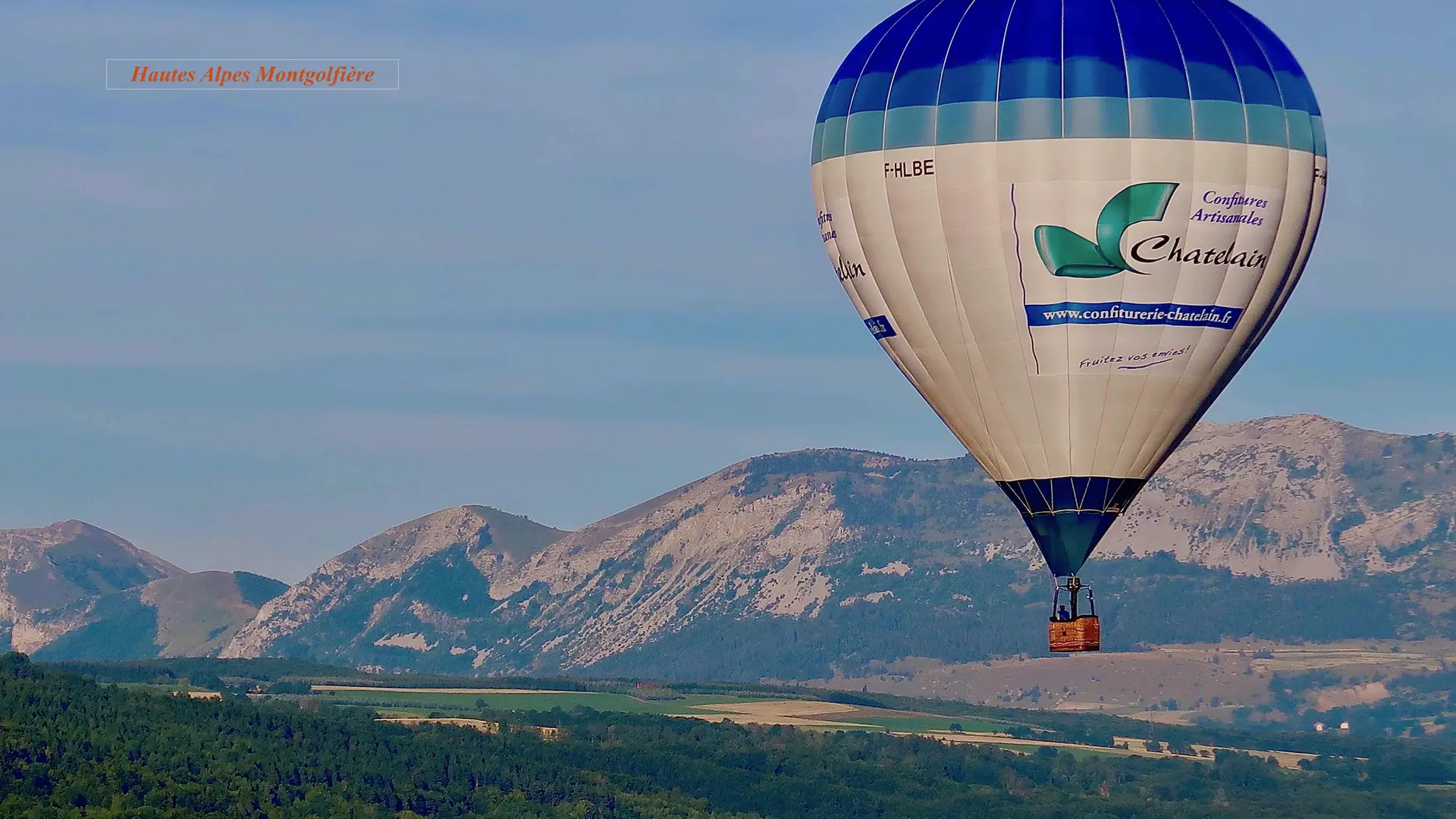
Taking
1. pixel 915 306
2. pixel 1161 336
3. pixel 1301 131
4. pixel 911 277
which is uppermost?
pixel 1301 131

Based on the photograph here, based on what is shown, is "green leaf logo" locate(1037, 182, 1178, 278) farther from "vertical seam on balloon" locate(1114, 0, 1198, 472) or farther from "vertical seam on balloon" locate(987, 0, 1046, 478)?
"vertical seam on balloon" locate(1114, 0, 1198, 472)

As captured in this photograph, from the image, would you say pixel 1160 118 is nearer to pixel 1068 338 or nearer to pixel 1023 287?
pixel 1023 287

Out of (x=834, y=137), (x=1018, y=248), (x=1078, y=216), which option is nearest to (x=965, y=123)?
(x=1018, y=248)

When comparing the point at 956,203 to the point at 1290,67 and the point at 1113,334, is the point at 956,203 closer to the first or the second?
the point at 1113,334

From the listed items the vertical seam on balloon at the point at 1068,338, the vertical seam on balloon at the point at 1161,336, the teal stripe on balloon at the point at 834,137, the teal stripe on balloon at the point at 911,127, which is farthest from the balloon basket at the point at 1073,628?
the teal stripe on balloon at the point at 834,137

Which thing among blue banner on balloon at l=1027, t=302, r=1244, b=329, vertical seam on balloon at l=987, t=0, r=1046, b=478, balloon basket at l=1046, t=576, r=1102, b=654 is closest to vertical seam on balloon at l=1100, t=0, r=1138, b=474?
blue banner on balloon at l=1027, t=302, r=1244, b=329

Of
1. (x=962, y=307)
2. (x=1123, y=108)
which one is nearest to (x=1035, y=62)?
(x=1123, y=108)
